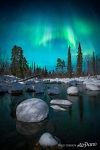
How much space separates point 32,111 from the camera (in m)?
12.4

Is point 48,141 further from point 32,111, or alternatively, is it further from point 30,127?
point 32,111

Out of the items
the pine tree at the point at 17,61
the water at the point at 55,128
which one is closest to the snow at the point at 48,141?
the water at the point at 55,128

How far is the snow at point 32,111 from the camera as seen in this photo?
41.2 ft

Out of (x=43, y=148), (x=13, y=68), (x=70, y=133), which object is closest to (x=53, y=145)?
(x=43, y=148)

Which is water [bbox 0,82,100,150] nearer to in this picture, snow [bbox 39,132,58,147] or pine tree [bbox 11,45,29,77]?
snow [bbox 39,132,58,147]

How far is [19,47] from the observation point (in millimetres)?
66125

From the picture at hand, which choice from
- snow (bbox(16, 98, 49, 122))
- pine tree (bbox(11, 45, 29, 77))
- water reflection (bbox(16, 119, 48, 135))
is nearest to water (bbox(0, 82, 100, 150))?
water reflection (bbox(16, 119, 48, 135))

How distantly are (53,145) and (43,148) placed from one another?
0.46 metres

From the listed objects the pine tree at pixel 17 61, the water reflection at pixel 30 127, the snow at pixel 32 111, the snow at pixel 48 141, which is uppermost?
the pine tree at pixel 17 61

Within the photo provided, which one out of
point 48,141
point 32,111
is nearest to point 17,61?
point 32,111

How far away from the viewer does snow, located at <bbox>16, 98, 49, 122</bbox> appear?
12.6m

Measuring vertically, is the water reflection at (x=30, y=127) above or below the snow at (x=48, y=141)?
below

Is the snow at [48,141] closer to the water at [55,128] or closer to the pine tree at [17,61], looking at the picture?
the water at [55,128]

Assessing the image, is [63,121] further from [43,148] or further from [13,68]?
[13,68]
